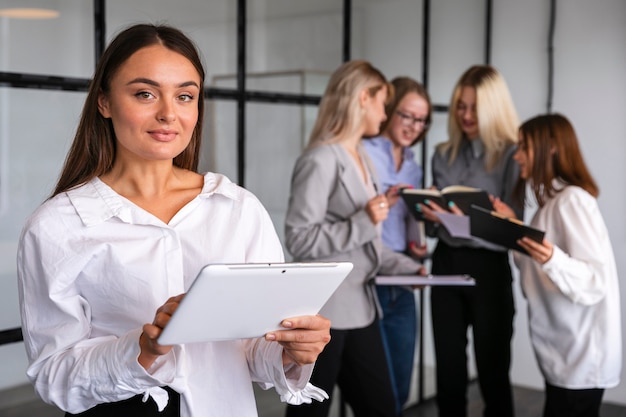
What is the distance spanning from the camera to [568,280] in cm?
280

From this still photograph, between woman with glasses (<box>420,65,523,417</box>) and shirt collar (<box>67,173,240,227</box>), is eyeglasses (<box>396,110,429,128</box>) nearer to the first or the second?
woman with glasses (<box>420,65,523,417</box>)

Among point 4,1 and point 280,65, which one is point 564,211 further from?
point 4,1

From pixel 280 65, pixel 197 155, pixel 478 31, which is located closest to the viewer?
pixel 197 155

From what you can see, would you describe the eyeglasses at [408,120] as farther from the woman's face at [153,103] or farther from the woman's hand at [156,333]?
the woman's hand at [156,333]

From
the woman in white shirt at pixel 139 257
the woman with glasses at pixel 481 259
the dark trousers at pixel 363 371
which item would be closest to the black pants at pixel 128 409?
the woman in white shirt at pixel 139 257

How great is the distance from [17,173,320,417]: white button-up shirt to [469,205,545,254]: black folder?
1.46 meters

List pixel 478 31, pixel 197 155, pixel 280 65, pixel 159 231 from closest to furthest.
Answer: pixel 159 231 < pixel 197 155 < pixel 280 65 < pixel 478 31

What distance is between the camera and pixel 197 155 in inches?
67.8

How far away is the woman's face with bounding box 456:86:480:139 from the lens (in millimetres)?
3518

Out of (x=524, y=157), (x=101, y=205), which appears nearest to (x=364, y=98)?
(x=524, y=157)

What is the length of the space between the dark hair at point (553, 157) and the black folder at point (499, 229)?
0.25m

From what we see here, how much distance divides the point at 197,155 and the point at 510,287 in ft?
7.05

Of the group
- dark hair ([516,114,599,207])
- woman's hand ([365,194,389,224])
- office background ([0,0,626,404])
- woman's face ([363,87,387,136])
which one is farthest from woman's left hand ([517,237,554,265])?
office background ([0,0,626,404])

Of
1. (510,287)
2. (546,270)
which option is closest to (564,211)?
(546,270)
